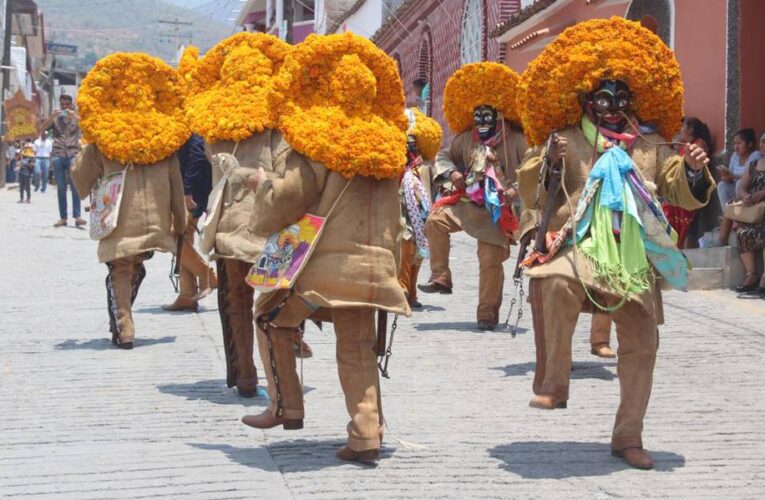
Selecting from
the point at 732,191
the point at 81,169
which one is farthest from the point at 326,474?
the point at 732,191

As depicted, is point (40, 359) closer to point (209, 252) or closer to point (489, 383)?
point (209, 252)

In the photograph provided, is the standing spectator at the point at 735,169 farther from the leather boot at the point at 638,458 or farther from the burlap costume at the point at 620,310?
the leather boot at the point at 638,458

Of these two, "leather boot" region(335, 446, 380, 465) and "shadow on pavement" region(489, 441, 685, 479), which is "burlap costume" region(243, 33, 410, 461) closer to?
"leather boot" region(335, 446, 380, 465)

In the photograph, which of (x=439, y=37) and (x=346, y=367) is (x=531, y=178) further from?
(x=439, y=37)

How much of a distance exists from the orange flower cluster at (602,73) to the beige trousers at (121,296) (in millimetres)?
4151

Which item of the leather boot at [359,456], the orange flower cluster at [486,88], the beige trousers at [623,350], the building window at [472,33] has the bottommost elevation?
the leather boot at [359,456]

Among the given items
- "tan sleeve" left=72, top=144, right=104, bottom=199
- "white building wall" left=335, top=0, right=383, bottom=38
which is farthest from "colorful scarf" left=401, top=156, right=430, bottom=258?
"white building wall" left=335, top=0, right=383, bottom=38

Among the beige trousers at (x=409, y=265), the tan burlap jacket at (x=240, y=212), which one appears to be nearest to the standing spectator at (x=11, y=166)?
the beige trousers at (x=409, y=265)

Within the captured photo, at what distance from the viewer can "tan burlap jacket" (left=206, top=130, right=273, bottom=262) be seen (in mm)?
7945

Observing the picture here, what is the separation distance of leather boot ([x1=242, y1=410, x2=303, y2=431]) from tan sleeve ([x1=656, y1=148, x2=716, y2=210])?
209cm

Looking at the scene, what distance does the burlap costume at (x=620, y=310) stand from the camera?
6.49 metres

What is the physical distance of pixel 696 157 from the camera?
6.45m

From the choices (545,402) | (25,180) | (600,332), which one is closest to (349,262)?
(545,402)

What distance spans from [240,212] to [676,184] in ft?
8.80
